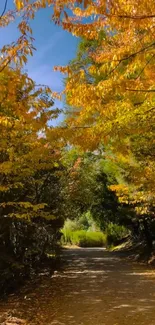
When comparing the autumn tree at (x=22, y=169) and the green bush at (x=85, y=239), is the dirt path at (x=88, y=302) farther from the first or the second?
the green bush at (x=85, y=239)

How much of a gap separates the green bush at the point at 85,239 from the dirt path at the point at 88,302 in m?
24.3

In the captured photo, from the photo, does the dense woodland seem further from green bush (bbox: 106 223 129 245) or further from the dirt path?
green bush (bbox: 106 223 129 245)

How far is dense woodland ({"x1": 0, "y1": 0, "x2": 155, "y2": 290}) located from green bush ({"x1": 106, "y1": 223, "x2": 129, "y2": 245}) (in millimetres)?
12058

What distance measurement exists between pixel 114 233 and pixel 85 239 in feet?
16.3

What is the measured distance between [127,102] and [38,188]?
6.92 meters

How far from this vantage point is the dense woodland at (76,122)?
4586mm

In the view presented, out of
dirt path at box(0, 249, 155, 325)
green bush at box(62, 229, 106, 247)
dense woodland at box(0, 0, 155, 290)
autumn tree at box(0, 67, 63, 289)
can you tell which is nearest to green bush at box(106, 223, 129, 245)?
green bush at box(62, 229, 106, 247)

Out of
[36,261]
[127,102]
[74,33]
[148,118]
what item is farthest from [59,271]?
[74,33]

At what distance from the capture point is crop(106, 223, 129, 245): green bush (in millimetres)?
29394

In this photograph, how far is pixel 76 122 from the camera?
342 inches

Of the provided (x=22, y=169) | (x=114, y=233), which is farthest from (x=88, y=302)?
(x=114, y=233)

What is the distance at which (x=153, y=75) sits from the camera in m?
6.54

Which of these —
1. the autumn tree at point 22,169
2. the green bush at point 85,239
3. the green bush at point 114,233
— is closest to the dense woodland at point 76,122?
the autumn tree at point 22,169

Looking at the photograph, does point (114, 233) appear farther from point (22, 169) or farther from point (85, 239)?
point (22, 169)
